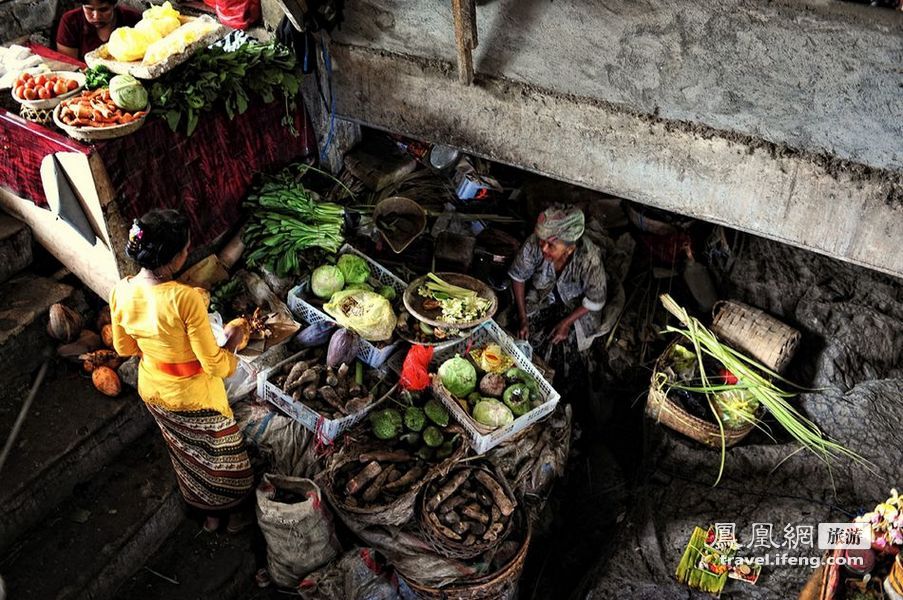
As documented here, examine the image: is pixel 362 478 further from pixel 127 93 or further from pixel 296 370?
pixel 127 93

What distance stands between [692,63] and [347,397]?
331cm

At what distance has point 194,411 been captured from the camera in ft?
14.0

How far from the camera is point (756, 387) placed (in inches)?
223

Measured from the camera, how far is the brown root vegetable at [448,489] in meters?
4.84

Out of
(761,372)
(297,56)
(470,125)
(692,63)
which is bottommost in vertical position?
(761,372)

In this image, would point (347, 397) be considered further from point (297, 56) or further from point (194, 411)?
point (297, 56)

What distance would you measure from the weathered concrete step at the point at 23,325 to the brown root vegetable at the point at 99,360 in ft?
1.18

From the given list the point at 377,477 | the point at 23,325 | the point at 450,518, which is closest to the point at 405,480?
the point at 377,477

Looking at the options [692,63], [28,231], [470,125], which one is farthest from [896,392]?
[28,231]

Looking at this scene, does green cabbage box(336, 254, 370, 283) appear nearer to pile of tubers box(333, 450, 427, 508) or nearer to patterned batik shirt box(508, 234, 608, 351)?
patterned batik shirt box(508, 234, 608, 351)

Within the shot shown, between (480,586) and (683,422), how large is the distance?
2164mm

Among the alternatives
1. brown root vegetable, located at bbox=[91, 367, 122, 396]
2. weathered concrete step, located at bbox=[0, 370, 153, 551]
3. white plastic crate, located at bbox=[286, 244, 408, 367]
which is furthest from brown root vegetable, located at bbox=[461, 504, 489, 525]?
brown root vegetable, located at bbox=[91, 367, 122, 396]

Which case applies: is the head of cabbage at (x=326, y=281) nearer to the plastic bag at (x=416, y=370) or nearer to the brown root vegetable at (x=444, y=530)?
the plastic bag at (x=416, y=370)

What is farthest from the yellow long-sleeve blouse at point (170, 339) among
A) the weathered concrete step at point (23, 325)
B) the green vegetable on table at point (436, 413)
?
the weathered concrete step at point (23, 325)
